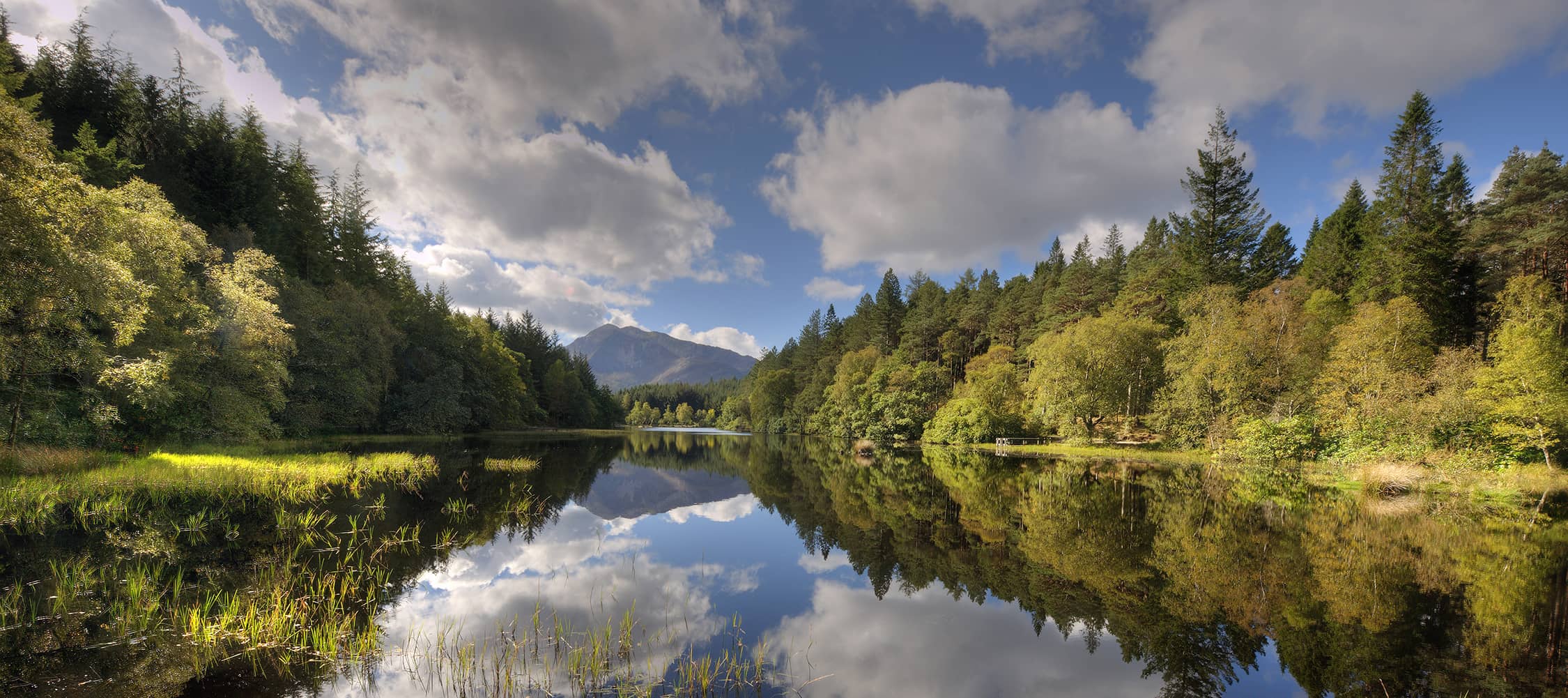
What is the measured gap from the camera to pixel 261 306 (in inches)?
950

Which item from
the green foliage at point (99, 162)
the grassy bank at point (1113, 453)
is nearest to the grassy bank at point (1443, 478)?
the grassy bank at point (1113, 453)

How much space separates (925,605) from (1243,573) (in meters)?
7.11

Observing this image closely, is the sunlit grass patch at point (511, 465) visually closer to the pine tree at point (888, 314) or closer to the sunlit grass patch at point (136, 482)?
the sunlit grass patch at point (136, 482)

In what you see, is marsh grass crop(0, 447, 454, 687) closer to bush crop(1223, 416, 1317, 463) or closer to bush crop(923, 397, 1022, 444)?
bush crop(1223, 416, 1317, 463)

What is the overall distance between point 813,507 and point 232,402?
A: 26112 millimetres

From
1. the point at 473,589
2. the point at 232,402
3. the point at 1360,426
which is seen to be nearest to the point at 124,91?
the point at 232,402

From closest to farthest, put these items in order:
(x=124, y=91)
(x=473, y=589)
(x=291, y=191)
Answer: (x=473, y=589)
(x=124, y=91)
(x=291, y=191)

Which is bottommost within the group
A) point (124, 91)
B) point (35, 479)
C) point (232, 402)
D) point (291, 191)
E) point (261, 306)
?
point (35, 479)

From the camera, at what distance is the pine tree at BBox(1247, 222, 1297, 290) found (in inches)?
1764

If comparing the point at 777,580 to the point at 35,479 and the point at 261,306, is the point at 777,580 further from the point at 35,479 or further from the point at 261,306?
the point at 261,306

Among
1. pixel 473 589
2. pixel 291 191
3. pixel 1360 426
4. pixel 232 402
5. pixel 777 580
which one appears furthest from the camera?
pixel 291 191

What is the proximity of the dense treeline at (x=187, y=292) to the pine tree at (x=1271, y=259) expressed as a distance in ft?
217

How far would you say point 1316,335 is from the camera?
33688 millimetres

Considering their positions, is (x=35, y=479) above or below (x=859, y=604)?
above
